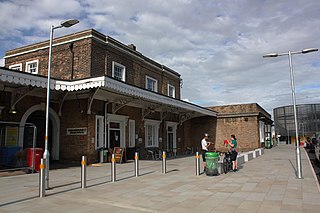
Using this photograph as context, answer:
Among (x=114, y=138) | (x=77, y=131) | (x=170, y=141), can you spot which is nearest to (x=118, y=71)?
(x=114, y=138)

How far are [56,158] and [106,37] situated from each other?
8.29m

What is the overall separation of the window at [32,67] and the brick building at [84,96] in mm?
70

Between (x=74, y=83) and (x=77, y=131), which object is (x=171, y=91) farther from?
(x=74, y=83)

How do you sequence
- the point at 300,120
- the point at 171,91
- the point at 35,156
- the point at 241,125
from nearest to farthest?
the point at 35,156
the point at 171,91
the point at 241,125
the point at 300,120

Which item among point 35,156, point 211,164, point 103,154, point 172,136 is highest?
point 172,136

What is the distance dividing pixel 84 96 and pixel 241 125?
17376mm

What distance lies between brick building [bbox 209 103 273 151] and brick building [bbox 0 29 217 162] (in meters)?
7.39

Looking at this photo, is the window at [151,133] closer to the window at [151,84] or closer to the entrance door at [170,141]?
the window at [151,84]

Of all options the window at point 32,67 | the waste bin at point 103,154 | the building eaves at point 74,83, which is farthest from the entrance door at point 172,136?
the window at point 32,67

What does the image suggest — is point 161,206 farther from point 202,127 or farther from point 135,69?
point 202,127

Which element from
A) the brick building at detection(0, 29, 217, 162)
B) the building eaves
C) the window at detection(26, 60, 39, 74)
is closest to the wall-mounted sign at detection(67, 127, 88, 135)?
the brick building at detection(0, 29, 217, 162)

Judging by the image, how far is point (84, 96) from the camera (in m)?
15.9

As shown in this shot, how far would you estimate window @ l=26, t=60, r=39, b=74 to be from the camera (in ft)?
63.5

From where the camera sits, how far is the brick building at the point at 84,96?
13.6 meters
